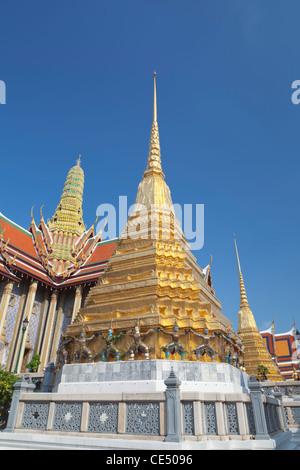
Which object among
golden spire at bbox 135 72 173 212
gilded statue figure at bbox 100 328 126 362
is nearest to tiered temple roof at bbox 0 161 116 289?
golden spire at bbox 135 72 173 212

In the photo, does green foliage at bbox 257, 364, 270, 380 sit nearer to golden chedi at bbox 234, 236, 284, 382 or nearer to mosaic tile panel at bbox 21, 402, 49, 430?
golden chedi at bbox 234, 236, 284, 382

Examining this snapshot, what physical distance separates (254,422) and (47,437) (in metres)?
4.78

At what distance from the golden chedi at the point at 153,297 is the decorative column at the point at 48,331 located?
17467 millimetres

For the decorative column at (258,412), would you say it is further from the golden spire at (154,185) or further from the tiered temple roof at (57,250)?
the tiered temple roof at (57,250)

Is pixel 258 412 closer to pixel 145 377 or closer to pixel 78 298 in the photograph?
pixel 145 377

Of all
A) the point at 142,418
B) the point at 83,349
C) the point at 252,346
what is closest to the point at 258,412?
the point at 142,418

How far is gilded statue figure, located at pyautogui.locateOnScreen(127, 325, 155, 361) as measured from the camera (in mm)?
10031

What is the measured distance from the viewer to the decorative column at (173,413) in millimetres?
6452

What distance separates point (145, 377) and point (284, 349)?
3750cm

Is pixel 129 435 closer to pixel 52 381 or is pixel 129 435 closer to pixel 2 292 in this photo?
pixel 52 381

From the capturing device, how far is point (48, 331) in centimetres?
2845

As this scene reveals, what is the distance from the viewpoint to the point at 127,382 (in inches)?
370

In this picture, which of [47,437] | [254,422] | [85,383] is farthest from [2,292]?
[254,422]

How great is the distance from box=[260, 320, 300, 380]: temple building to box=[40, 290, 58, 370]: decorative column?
27.3 m
